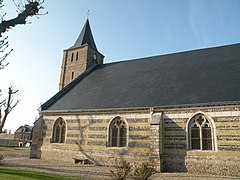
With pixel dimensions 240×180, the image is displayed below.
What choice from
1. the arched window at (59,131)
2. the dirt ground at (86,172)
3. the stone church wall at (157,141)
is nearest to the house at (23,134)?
the arched window at (59,131)

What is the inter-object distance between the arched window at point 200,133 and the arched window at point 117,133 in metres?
4.09

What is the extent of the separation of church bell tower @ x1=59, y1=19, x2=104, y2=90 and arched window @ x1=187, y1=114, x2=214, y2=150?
1383 centimetres

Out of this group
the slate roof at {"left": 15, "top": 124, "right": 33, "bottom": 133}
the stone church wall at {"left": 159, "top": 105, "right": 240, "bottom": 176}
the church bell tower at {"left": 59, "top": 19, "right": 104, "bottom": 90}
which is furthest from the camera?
the slate roof at {"left": 15, "top": 124, "right": 33, "bottom": 133}

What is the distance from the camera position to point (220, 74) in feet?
45.8

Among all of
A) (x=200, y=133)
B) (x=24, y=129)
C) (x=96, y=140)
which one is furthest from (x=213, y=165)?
(x=24, y=129)

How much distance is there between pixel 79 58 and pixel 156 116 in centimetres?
1409

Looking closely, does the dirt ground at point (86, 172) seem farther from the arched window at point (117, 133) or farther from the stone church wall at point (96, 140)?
the arched window at point (117, 133)

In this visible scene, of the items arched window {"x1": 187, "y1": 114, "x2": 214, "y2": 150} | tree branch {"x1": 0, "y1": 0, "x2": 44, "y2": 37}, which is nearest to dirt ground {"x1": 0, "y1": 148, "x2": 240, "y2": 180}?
arched window {"x1": 187, "y1": 114, "x2": 214, "y2": 150}

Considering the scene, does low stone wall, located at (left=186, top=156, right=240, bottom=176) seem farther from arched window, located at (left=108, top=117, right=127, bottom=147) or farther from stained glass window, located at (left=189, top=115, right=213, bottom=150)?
arched window, located at (left=108, top=117, right=127, bottom=147)

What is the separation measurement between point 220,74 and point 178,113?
4.09 metres

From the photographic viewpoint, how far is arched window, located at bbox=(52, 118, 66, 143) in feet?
53.6

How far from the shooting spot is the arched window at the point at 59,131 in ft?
53.6

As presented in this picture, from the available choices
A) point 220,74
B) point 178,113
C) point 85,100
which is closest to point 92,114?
point 85,100

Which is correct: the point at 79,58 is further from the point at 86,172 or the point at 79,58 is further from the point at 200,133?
the point at 200,133
